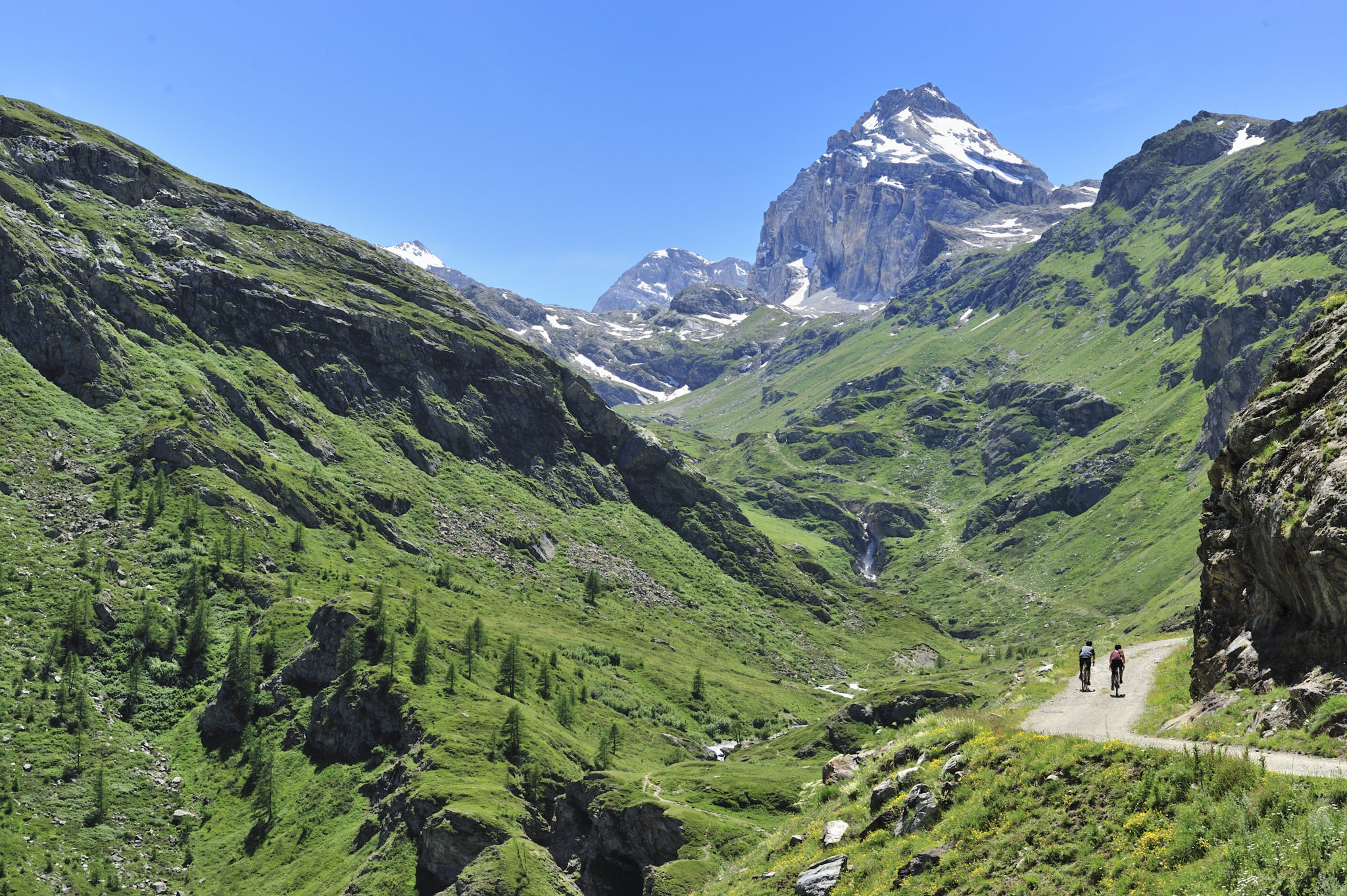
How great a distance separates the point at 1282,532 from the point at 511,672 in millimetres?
112509

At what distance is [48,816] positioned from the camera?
8475 cm

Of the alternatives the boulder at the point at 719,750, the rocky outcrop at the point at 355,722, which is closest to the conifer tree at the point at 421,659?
the rocky outcrop at the point at 355,722

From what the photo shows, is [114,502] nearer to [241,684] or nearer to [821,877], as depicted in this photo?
[241,684]

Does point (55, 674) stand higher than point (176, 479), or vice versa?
point (176, 479)

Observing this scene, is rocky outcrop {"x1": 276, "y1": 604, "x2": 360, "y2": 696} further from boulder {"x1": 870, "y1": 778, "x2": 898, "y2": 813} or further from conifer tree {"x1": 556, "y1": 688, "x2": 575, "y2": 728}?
boulder {"x1": 870, "y1": 778, "x2": 898, "y2": 813}

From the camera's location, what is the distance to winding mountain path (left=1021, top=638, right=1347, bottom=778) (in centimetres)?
1864

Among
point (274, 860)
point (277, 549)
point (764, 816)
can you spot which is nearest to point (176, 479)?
point (277, 549)

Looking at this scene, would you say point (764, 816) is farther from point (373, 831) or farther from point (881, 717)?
point (881, 717)

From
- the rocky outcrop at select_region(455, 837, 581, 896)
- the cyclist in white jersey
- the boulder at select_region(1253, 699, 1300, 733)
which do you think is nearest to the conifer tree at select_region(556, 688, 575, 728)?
the rocky outcrop at select_region(455, 837, 581, 896)

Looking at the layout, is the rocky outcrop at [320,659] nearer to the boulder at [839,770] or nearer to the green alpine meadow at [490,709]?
the green alpine meadow at [490,709]

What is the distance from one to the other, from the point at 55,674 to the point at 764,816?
3561 inches

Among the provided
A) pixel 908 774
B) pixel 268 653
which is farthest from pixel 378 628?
pixel 908 774

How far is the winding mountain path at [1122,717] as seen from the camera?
18.6 m

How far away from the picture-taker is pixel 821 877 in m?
27.1
